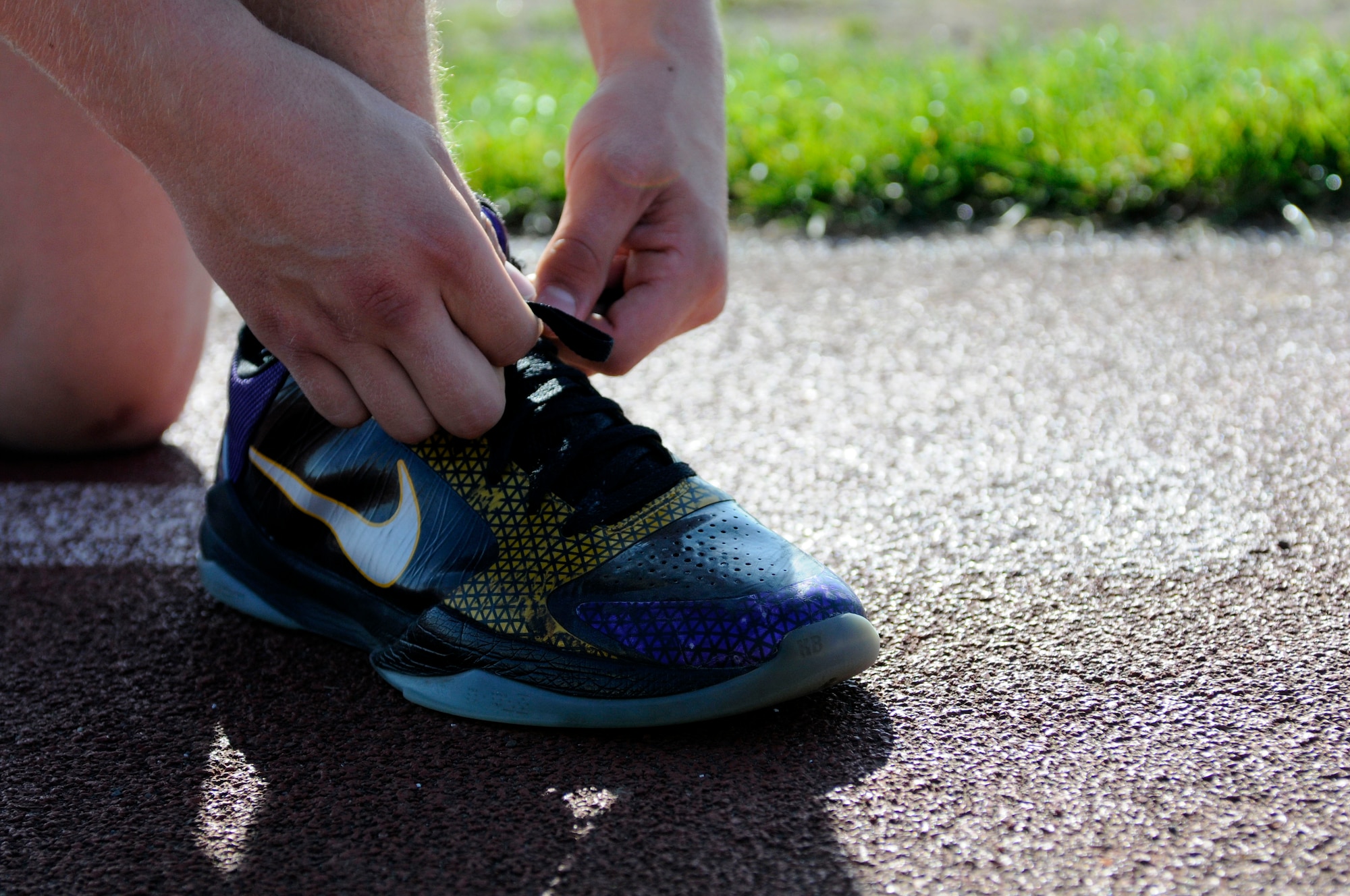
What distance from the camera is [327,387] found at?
1.09 m

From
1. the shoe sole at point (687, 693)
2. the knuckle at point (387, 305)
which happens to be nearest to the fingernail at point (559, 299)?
the knuckle at point (387, 305)

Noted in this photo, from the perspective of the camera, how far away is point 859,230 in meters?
3.01

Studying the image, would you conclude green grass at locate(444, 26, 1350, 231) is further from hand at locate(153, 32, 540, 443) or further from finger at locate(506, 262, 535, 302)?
hand at locate(153, 32, 540, 443)

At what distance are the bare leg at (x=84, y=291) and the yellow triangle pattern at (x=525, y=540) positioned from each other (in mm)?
899

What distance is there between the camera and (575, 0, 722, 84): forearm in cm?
141

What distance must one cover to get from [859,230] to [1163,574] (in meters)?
1.78

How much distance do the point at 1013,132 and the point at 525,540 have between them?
8.00 ft

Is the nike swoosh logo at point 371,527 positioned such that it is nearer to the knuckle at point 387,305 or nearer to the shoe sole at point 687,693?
the shoe sole at point 687,693

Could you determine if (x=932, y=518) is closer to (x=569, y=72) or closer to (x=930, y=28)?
(x=569, y=72)

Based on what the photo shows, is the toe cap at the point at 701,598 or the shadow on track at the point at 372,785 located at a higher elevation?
the toe cap at the point at 701,598

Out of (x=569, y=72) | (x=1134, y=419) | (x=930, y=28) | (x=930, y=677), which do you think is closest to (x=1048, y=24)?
(x=930, y=28)

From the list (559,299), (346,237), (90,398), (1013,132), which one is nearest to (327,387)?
(346,237)

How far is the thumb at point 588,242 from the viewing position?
51.7 inches

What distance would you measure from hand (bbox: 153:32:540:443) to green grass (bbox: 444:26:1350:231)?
2127 millimetres
